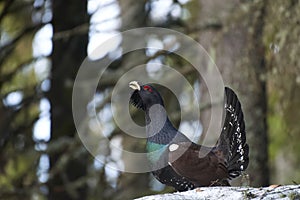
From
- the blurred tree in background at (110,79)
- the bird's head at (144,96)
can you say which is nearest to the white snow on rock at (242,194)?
the bird's head at (144,96)

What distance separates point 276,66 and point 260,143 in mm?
981

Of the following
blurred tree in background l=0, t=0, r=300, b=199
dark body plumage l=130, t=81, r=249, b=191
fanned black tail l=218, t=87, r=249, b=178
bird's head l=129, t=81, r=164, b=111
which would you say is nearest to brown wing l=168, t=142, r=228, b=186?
dark body plumage l=130, t=81, r=249, b=191

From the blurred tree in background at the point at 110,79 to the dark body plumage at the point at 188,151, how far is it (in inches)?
89.9

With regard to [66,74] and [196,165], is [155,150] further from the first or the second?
[66,74]

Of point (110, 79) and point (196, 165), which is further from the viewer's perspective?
point (110, 79)

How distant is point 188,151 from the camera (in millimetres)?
6285

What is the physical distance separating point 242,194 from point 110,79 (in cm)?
498

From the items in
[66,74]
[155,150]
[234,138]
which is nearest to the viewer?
[155,150]

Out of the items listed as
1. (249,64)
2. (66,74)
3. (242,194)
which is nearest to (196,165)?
(242,194)

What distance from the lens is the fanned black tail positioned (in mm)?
6410

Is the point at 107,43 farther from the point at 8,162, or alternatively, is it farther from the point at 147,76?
the point at 8,162

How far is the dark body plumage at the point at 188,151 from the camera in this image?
6.18 metres

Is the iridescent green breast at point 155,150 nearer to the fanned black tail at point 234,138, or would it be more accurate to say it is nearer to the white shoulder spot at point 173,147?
the white shoulder spot at point 173,147

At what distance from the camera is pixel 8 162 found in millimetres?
10297
